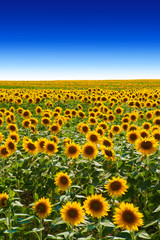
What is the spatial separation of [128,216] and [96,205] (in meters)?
0.51

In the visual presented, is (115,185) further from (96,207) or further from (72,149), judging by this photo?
(72,149)

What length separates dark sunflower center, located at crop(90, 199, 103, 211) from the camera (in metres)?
3.23

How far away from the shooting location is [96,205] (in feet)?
10.6

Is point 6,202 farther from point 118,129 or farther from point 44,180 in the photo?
point 118,129

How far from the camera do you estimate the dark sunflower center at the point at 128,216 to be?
2941mm

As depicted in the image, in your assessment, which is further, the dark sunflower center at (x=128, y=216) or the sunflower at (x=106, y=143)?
the sunflower at (x=106, y=143)

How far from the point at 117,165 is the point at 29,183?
7.23 ft

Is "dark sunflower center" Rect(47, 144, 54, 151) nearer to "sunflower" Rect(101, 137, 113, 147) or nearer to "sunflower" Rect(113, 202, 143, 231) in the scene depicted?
"sunflower" Rect(101, 137, 113, 147)

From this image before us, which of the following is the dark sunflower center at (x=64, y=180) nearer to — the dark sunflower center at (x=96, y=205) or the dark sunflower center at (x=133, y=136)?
the dark sunflower center at (x=96, y=205)

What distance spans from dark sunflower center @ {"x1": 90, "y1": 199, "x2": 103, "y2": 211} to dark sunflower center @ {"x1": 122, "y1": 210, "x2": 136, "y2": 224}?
39 centimetres

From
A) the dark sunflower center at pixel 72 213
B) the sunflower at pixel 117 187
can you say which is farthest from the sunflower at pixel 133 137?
the dark sunflower center at pixel 72 213

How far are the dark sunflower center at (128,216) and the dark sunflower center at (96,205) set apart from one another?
390mm

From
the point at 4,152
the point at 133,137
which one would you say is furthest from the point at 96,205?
the point at 4,152

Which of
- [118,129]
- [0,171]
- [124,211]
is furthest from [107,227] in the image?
[118,129]
